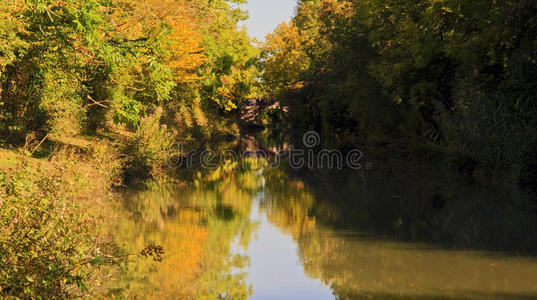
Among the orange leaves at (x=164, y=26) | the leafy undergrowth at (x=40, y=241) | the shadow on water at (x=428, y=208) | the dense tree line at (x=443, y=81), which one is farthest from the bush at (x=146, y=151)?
the leafy undergrowth at (x=40, y=241)

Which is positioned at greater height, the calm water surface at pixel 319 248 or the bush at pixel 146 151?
the bush at pixel 146 151

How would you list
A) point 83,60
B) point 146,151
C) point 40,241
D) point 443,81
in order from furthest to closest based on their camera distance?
point 443,81
point 146,151
point 83,60
point 40,241

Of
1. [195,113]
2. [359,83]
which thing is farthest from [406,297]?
[195,113]

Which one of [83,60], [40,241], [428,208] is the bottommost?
[40,241]

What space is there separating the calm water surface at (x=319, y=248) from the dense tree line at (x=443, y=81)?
300cm

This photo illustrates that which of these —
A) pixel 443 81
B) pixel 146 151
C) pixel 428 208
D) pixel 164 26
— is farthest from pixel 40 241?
pixel 443 81

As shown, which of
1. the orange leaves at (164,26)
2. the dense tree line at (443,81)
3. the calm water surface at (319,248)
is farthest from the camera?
the orange leaves at (164,26)

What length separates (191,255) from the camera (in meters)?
13.7

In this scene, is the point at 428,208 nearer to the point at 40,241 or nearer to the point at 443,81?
the point at 40,241

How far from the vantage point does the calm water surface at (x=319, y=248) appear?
11195 millimetres

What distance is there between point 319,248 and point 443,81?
19.0 metres

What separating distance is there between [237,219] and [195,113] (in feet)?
91.6

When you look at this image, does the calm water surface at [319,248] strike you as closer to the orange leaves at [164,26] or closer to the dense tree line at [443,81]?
the dense tree line at [443,81]

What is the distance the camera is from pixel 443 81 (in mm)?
30984
